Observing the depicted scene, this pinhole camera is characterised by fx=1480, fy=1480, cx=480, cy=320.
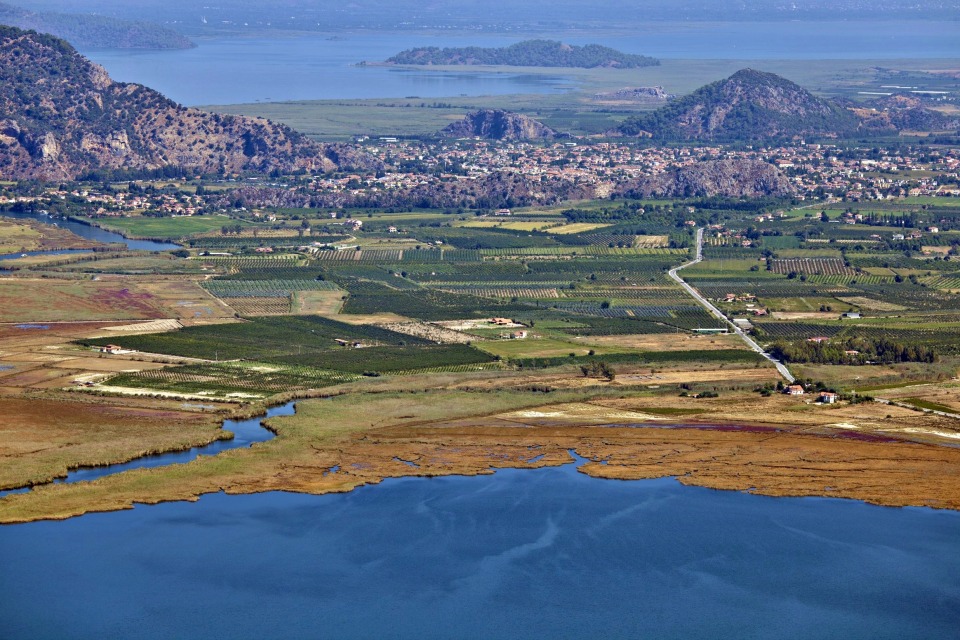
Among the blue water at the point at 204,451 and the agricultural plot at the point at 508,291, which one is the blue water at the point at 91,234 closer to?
the agricultural plot at the point at 508,291

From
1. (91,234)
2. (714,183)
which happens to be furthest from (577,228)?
(91,234)

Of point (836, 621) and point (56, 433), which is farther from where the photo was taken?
point (56, 433)

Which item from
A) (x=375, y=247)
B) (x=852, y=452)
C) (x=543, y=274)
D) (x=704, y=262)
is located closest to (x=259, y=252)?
(x=375, y=247)

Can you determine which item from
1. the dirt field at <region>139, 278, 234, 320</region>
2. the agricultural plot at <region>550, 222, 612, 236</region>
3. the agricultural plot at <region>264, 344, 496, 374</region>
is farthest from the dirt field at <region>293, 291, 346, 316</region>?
the agricultural plot at <region>550, 222, 612, 236</region>

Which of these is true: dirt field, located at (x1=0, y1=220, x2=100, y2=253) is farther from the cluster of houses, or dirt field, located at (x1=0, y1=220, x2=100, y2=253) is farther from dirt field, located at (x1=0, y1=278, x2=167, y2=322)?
the cluster of houses

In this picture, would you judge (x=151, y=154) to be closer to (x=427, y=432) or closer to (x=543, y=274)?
(x=543, y=274)

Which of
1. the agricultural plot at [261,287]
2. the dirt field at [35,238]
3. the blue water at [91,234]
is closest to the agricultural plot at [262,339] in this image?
the agricultural plot at [261,287]
